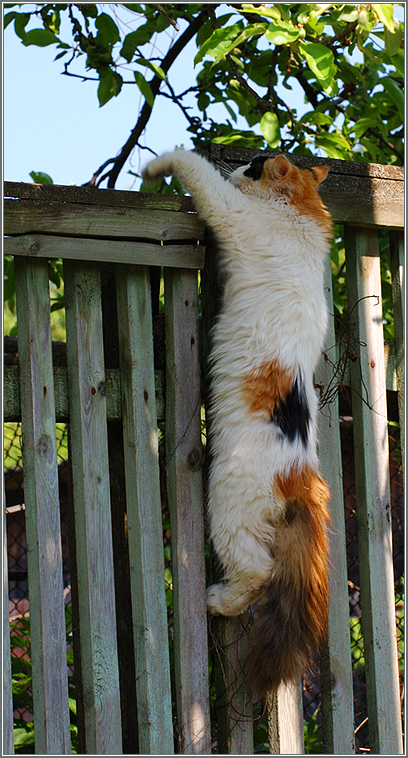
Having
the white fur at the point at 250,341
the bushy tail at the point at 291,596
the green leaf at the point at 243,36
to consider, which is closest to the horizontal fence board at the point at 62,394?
the white fur at the point at 250,341

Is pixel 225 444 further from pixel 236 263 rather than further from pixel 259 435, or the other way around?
pixel 236 263

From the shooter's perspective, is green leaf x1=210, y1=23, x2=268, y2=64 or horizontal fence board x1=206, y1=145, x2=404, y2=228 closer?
green leaf x1=210, y1=23, x2=268, y2=64

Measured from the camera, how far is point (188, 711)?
2285 millimetres

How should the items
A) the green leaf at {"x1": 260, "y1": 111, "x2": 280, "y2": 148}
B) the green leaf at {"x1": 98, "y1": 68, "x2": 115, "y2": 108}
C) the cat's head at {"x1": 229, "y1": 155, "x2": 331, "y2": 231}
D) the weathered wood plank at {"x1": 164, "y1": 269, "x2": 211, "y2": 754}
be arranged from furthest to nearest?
the green leaf at {"x1": 98, "y1": 68, "x2": 115, "y2": 108} < the green leaf at {"x1": 260, "y1": 111, "x2": 280, "y2": 148} < the cat's head at {"x1": 229, "y1": 155, "x2": 331, "y2": 231} < the weathered wood plank at {"x1": 164, "y1": 269, "x2": 211, "y2": 754}

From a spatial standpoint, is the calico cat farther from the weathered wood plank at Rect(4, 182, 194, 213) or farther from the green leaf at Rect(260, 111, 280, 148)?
the green leaf at Rect(260, 111, 280, 148)

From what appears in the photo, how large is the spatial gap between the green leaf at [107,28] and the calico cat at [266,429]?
1096 millimetres

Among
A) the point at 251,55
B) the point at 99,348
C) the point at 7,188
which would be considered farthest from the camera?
the point at 251,55

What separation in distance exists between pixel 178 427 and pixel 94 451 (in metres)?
0.31

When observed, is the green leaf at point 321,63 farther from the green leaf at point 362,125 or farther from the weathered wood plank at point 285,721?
the weathered wood plank at point 285,721

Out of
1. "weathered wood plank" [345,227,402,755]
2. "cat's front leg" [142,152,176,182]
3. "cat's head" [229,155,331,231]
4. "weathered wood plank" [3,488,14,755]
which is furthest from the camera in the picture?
"weathered wood plank" [345,227,402,755]

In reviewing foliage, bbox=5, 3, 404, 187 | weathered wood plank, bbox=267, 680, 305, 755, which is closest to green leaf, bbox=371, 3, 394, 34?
foliage, bbox=5, 3, 404, 187

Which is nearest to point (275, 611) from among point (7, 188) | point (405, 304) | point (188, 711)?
point (188, 711)

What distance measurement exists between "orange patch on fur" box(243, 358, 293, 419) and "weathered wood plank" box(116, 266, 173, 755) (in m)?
0.36

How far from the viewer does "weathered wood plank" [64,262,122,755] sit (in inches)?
85.7
